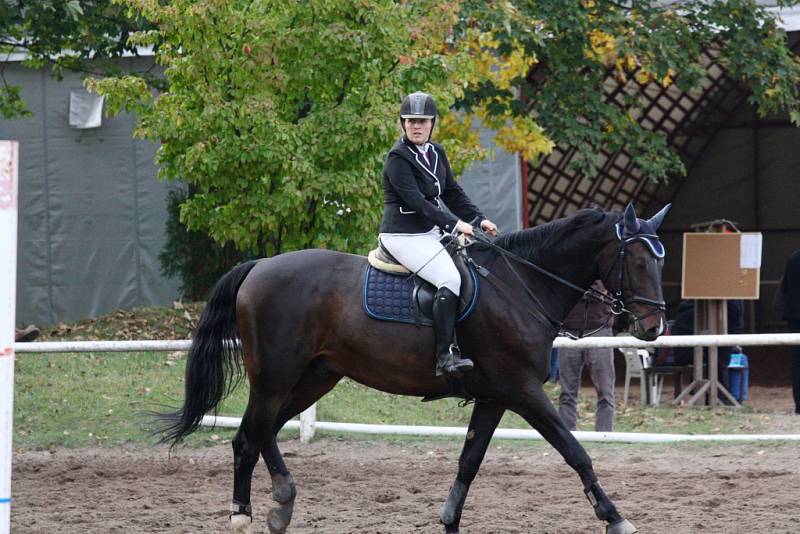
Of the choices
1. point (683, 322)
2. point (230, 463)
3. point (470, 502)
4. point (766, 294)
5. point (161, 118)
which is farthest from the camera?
point (766, 294)

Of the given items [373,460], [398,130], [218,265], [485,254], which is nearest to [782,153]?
[218,265]

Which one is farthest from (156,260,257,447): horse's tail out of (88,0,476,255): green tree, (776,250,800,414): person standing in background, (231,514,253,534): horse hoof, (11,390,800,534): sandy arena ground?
(776,250,800,414): person standing in background

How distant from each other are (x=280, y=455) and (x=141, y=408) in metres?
4.75

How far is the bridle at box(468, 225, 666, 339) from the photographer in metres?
6.57

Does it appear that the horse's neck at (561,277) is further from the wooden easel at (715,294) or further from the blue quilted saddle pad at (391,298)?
the wooden easel at (715,294)

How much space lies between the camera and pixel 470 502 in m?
7.85

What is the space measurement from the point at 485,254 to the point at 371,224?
181 inches

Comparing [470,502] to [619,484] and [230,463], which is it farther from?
[230,463]

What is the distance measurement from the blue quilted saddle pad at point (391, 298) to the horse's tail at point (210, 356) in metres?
0.97

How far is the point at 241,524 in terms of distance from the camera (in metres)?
6.83

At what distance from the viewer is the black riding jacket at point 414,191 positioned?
6.76m

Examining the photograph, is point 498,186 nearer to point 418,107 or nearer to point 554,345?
point 554,345

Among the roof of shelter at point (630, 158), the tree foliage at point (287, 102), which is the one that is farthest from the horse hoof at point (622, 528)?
the roof of shelter at point (630, 158)

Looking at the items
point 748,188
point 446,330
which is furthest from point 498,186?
point 748,188
